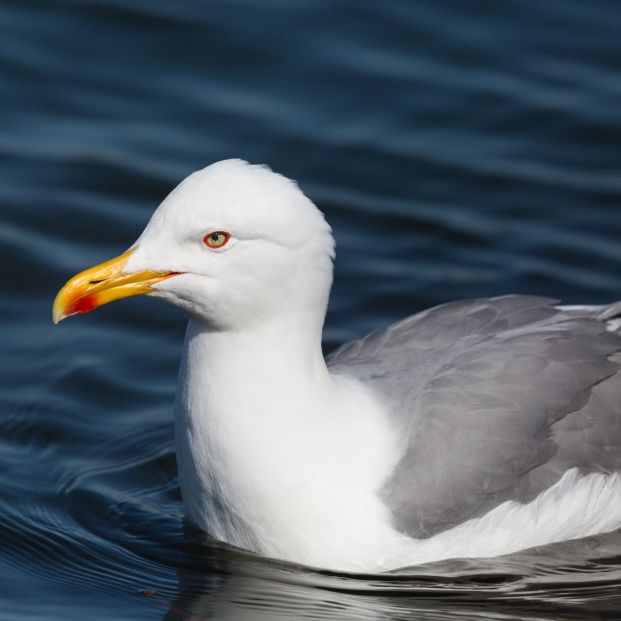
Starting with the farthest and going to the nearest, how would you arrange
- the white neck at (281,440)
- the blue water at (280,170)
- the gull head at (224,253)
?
the blue water at (280,170) → the white neck at (281,440) → the gull head at (224,253)

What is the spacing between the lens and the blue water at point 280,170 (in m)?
6.95

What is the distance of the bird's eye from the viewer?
6305mm

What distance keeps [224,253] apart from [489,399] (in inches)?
58.5

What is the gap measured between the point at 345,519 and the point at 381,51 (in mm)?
6046

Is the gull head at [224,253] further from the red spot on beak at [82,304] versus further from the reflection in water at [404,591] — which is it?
the reflection in water at [404,591]

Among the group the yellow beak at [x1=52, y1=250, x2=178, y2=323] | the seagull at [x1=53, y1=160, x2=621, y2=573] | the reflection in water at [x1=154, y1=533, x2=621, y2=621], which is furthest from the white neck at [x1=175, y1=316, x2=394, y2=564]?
the yellow beak at [x1=52, y1=250, x2=178, y2=323]

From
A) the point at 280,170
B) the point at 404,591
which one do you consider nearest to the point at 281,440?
the point at 404,591

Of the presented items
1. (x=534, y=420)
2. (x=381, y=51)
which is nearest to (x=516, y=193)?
(x=381, y=51)

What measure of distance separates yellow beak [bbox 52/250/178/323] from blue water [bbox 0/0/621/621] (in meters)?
1.33

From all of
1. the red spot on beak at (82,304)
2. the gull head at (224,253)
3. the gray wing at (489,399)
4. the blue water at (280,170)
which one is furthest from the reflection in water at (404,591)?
the red spot on beak at (82,304)

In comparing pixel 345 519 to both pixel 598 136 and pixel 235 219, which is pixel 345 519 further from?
pixel 598 136

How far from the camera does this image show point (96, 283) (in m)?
6.41

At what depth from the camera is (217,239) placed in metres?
6.32

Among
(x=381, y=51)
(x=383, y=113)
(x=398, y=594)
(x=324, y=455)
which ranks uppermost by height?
(x=381, y=51)
